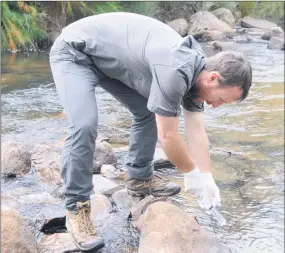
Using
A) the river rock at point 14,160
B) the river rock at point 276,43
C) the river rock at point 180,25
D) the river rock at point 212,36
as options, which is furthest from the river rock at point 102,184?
the river rock at point 180,25

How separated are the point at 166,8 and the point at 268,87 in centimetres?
883

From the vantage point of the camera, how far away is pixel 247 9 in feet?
59.3

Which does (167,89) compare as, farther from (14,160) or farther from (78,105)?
(14,160)

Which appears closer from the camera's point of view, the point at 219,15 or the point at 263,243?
the point at 263,243

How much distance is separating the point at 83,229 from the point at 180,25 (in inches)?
477

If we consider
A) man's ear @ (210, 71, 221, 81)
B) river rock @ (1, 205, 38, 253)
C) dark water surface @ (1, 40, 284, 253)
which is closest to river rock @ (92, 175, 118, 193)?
dark water surface @ (1, 40, 284, 253)

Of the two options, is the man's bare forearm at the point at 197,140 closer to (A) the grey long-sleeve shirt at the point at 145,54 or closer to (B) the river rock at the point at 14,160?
(A) the grey long-sleeve shirt at the point at 145,54

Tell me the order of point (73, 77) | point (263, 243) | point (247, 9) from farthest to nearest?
point (247, 9), point (263, 243), point (73, 77)

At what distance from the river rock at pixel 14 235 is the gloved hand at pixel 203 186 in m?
0.85

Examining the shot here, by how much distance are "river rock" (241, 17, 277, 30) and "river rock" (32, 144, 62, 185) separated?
42.7 feet

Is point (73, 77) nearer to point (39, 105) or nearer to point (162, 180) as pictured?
point (162, 180)

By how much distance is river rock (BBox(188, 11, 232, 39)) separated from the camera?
45.6 ft

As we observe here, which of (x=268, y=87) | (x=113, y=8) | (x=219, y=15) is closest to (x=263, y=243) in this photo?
(x=268, y=87)

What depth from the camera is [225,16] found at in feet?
53.1
